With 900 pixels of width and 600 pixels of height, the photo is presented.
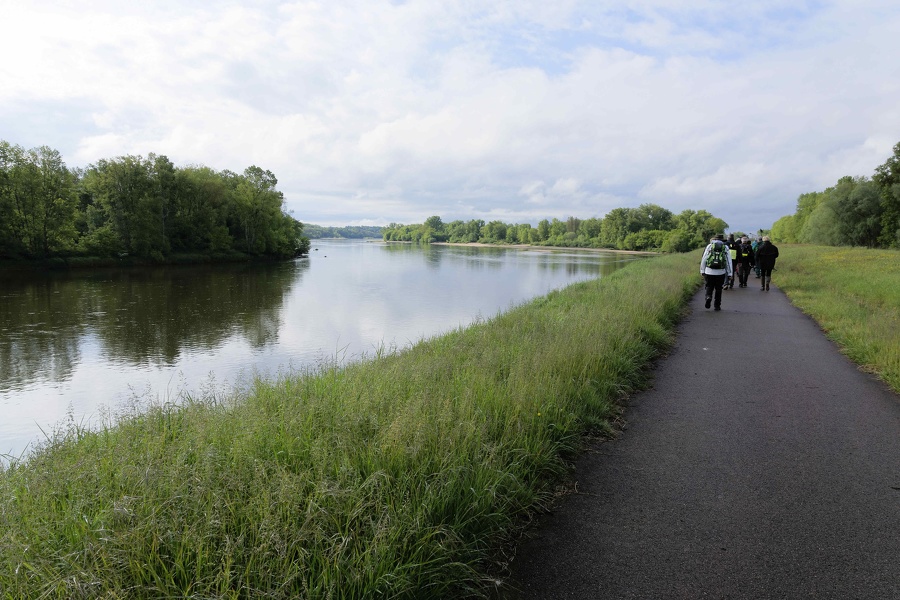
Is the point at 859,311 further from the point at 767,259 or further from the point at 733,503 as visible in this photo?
the point at 733,503

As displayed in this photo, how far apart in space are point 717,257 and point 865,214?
67334 mm

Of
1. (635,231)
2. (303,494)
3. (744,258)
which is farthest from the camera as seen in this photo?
(635,231)

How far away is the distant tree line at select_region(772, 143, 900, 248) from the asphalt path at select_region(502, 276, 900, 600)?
195 feet

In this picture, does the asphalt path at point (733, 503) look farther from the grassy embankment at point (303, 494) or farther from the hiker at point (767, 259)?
the hiker at point (767, 259)

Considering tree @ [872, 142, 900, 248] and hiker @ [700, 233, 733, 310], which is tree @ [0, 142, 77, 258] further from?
tree @ [872, 142, 900, 248]

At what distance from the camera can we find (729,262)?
13.1 metres

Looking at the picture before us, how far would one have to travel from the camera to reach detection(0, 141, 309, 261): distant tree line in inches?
1639

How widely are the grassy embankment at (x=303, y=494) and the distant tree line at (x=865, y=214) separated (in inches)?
2466

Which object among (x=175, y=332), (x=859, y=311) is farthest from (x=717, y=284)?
(x=175, y=332)

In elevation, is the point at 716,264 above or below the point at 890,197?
below

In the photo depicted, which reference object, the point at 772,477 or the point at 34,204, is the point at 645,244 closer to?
the point at 34,204

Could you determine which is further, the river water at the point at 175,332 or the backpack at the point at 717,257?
the backpack at the point at 717,257

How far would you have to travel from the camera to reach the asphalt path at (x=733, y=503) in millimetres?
2680

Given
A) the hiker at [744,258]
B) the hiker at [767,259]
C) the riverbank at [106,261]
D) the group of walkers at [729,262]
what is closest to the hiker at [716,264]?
the group of walkers at [729,262]
